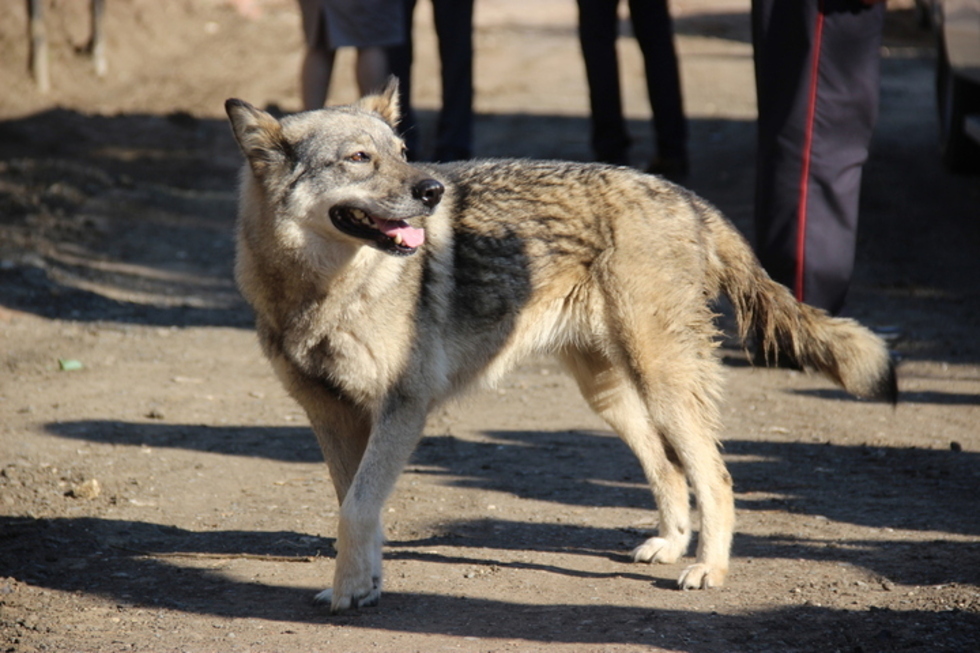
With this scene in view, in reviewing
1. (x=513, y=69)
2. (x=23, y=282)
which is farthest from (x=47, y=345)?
(x=513, y=69)

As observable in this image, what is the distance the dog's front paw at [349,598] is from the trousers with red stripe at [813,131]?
3.02m

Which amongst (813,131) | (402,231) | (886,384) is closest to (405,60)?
(813,131)

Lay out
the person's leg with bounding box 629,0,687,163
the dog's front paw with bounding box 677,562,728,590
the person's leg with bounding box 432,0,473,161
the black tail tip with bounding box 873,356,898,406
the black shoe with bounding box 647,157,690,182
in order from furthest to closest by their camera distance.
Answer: the black shoe with bounding box 647,157,690,182 < the person's leg with bounding box 629,0,687,163 < the person's leg with bounding box 432,0,473,161 < the black tail tip with bounding box 873,356,898,406 < the dog's front paw with bounding box 677,562,728,590

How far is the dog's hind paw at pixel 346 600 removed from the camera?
11.9 ft

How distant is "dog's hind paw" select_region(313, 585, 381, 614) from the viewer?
143 inches

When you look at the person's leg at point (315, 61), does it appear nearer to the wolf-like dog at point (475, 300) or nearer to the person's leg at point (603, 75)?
the person's leg at point (603, 75)

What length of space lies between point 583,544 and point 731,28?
17.7m

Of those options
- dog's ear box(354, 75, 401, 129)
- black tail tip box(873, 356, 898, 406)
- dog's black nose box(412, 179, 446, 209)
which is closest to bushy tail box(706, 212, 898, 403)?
black tail tip box(873, 356, 898, 406)

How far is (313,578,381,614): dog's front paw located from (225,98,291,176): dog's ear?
1453mm

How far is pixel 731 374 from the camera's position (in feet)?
20.4

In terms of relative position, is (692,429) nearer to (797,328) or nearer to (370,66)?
(797,328)

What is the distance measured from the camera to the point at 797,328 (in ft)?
13.5

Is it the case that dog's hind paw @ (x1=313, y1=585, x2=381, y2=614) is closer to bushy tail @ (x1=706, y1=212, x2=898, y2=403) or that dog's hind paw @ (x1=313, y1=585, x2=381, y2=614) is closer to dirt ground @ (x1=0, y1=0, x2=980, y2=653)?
dirt ground @ (x1=0, y1=0, x2=980, y2=653)

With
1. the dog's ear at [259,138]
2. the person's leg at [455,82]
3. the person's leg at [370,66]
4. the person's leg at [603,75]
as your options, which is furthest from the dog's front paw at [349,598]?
the person's leg at [603,75]
